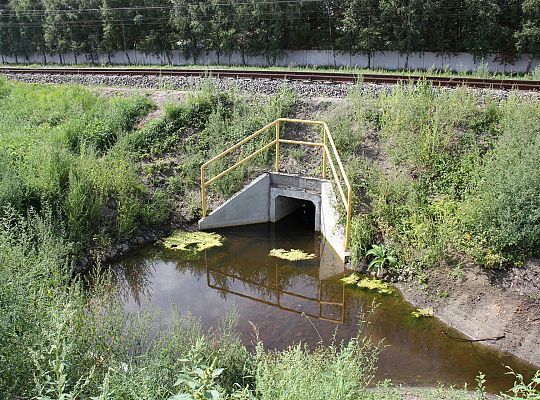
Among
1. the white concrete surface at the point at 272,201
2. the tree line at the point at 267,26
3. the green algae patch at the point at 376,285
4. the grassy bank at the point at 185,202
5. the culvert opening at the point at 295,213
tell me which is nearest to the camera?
the grassy bank at the point at 185,202

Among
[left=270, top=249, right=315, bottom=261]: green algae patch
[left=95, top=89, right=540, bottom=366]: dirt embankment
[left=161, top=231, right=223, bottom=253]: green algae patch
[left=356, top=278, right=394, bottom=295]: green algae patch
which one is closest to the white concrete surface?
[left=161, top=231, right=223, bottom=253]: green algae patch

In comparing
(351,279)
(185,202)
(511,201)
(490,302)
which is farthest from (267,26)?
(490,302)

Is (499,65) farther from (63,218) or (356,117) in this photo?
(63,218)

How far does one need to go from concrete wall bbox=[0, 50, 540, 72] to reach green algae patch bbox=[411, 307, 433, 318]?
1645 cm

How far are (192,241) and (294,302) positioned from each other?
11.4 ft

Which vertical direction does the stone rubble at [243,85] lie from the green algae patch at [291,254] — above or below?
above

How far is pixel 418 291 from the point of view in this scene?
30.8ft

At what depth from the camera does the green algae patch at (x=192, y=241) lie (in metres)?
11.9

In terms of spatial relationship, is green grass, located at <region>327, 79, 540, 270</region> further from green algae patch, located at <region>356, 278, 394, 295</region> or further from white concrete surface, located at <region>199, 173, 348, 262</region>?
white concrete surface, located at <region>199, 173, 348, 262</region>

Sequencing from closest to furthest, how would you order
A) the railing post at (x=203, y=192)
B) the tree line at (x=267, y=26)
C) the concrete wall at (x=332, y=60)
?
the railing post at (x=203, y=192)
the tree line at (x=267, y=26)
the concrete wall at (x=332, y=60)

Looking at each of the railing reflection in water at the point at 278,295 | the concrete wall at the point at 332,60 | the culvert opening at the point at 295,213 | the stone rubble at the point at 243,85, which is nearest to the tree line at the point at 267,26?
the concrete wall at the point at 332,60

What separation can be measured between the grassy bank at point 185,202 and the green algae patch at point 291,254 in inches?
59.2

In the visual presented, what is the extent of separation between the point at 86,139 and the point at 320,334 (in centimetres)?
895

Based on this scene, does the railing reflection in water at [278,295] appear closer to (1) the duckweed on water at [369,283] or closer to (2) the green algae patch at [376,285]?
(1) the duckweed on water at [369,283]
